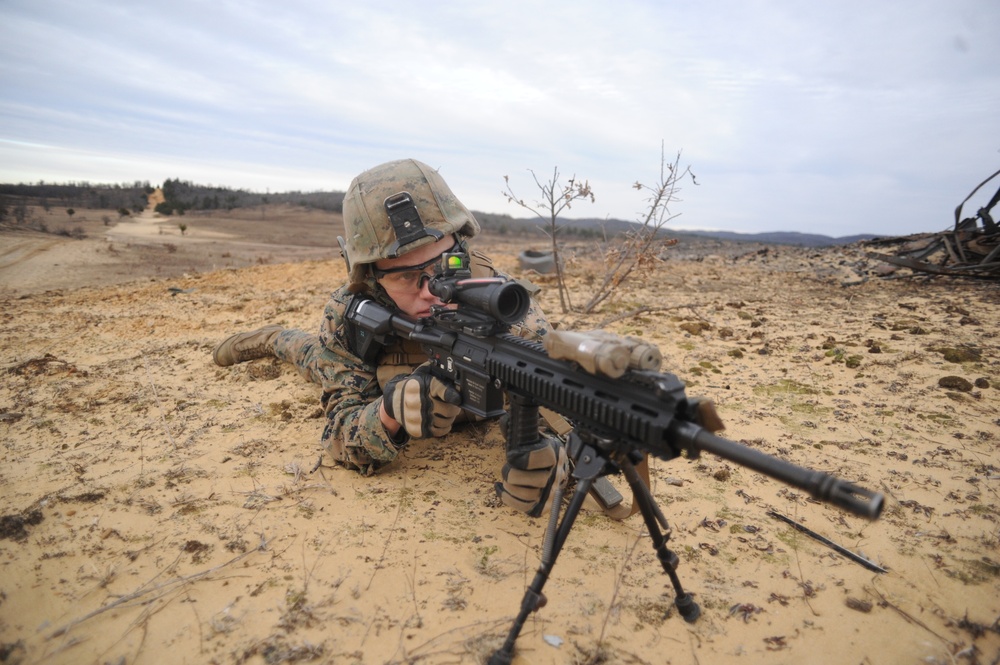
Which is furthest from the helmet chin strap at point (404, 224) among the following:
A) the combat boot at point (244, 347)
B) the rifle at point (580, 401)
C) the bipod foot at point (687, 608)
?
the combat boot at point (244, 347)

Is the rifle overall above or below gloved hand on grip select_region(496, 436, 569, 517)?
above

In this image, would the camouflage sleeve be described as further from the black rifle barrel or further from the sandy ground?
the black rifle barrel

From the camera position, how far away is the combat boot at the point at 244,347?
5.23m

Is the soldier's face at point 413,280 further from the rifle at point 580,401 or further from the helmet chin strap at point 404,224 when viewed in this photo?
the rifle at point 580,401

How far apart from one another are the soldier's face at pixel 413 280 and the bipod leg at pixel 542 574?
65.3 inches

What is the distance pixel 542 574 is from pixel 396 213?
2219 mm

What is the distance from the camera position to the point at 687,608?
214 centimetres

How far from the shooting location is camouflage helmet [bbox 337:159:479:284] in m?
3.24

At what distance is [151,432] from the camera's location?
386 centimetres

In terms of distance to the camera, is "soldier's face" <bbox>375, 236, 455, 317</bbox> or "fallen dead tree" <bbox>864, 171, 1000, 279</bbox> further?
"fallen dead tree" <bbox>864, 171, 1000, 279</bbox>

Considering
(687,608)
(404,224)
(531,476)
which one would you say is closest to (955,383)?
(687,608)

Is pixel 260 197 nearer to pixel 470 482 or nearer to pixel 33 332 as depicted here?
pixel 33 332

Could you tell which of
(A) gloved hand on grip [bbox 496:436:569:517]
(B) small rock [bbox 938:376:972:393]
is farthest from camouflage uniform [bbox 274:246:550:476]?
(B) small rock [bbox 938:376:972:393]

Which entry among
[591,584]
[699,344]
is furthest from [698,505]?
[699,344]
